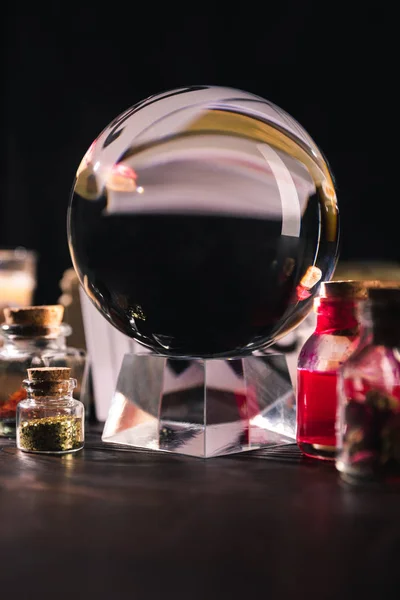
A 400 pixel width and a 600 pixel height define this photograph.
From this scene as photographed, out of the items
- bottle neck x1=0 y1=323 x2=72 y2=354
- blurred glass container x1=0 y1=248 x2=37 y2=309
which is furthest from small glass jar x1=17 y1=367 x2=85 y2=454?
blurred glass container x1=0 y1=248 x2=37 y2=309

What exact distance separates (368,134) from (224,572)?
6.86 ft

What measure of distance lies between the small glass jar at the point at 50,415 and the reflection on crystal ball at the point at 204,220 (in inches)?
3.7

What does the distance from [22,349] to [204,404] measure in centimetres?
28

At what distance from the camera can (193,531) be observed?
1.53ft

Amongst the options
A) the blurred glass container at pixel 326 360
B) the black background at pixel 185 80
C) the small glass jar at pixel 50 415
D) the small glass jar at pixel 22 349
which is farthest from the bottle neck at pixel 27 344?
the black background at pixel 185 80

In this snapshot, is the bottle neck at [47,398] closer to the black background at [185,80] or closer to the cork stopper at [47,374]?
the cork stopper at [47,374]

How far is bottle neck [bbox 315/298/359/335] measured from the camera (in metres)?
0.67

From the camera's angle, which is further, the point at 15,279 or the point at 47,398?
the point at 15,279

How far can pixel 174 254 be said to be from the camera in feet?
2.10

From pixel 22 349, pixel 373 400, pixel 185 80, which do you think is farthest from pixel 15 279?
pixel 185 80

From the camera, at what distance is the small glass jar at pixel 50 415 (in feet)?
2.34

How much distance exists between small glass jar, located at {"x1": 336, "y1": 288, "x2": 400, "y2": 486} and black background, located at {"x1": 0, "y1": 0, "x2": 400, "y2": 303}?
1.75 metres

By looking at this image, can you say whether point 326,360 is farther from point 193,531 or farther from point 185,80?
point 185,80

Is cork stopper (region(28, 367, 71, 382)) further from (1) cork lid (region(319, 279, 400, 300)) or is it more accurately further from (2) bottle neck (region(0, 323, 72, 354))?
(1) cork lid (region(319, 279, 400, 300))
